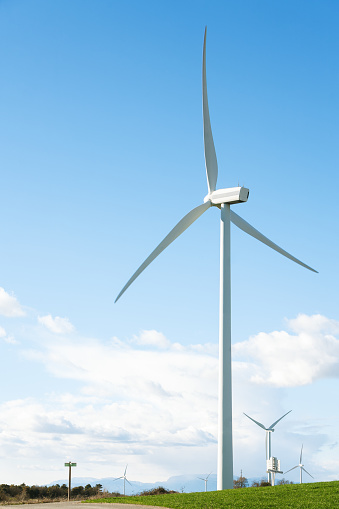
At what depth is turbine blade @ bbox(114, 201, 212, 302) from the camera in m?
42.8

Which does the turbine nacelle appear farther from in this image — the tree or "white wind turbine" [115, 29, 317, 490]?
the tree

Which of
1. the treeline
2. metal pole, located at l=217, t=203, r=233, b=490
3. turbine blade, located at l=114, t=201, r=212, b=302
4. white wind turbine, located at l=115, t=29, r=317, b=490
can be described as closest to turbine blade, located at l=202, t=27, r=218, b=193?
white wind turbine, located at l=115, t=29, r=317, b=490

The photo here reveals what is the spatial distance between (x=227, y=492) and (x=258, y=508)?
22.9ft

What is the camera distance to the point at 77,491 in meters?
66.2

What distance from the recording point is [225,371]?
4209cm

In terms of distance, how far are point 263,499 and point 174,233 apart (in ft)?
67.9

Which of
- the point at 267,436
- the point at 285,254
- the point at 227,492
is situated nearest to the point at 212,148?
the point at 285,254

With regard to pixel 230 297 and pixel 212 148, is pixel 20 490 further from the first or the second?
pixel 212 148

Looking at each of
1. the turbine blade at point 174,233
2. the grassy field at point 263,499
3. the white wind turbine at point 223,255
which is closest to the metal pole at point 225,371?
the white wind turbine at point 223,255

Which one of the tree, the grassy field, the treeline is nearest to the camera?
the grassy field

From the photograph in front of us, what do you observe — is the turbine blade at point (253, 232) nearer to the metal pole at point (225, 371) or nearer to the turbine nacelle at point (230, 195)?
the turbine nacelle at point (230, 195)

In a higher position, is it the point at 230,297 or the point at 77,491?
the point at 230,297

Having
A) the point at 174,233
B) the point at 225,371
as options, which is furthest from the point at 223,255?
the point at 225,371

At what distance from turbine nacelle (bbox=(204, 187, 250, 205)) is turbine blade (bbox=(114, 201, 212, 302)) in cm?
89
